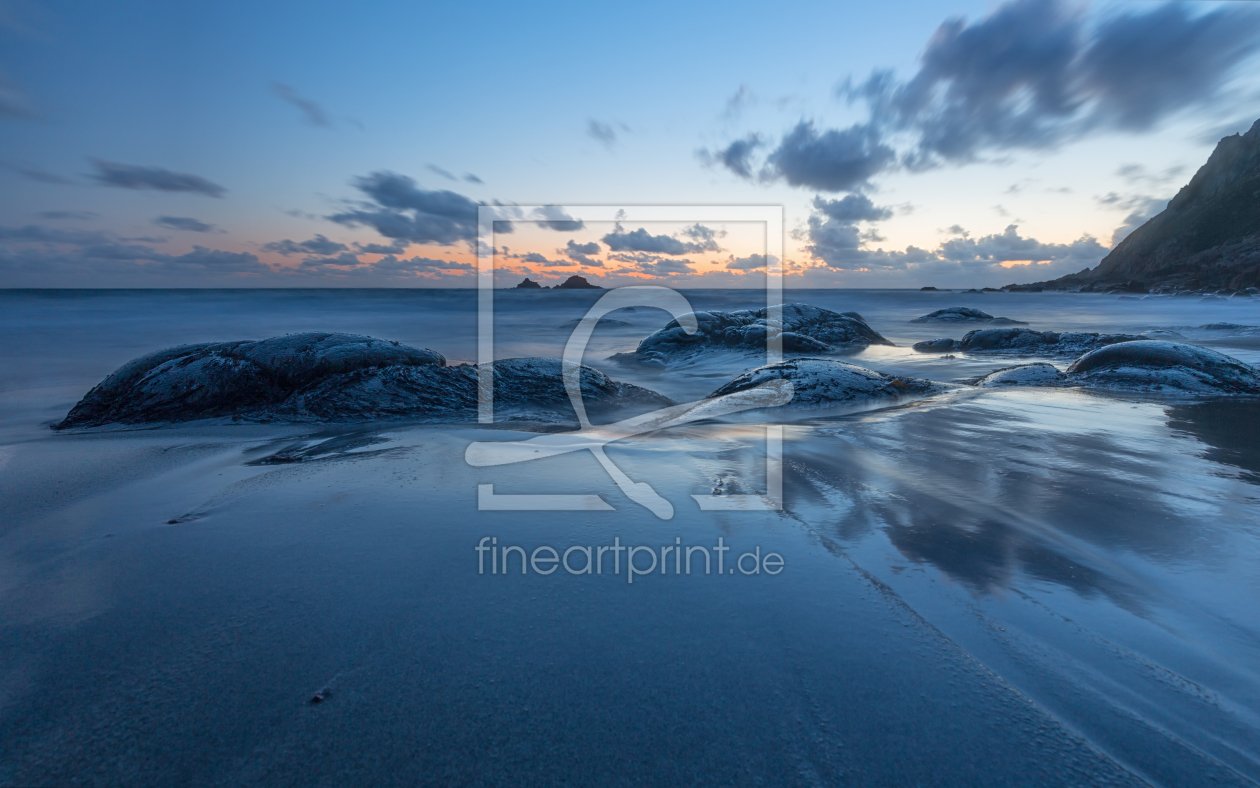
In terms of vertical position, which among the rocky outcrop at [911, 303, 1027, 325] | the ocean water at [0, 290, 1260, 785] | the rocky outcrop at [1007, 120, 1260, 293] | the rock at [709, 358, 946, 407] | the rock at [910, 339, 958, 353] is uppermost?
the rocky outcrop at [1007, 120, 1260, 293]

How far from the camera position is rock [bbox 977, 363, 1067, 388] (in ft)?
19.4

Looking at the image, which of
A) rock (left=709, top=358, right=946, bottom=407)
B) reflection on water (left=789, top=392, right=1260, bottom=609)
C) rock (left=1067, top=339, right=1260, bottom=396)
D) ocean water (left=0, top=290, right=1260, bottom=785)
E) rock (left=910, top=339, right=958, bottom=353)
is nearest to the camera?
ocean water (left=0, top=290, right=1260, bottom=785)

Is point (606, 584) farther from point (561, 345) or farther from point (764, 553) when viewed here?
point (561, 345)

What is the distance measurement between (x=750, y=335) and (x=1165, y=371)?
5.73 metres

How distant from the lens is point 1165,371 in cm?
560

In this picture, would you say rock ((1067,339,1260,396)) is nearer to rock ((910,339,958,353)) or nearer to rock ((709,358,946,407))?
rock ((709,358,946,407))

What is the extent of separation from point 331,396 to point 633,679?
13.9ft

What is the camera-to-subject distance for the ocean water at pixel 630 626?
1043 mm

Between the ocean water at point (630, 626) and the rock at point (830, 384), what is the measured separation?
6.36ft

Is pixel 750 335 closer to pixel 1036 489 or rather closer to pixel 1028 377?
pixel 1028 377

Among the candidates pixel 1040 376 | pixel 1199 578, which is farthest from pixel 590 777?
pixel 1040 376

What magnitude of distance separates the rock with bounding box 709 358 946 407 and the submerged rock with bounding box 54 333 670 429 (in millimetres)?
1422

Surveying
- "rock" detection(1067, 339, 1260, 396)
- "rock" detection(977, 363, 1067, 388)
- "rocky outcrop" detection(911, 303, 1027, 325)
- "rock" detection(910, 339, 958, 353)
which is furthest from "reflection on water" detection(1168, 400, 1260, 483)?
"rocky outcrop" detection(911, 303, 1027, 325)

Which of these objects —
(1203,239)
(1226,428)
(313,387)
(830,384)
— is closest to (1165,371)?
(1226,428)
